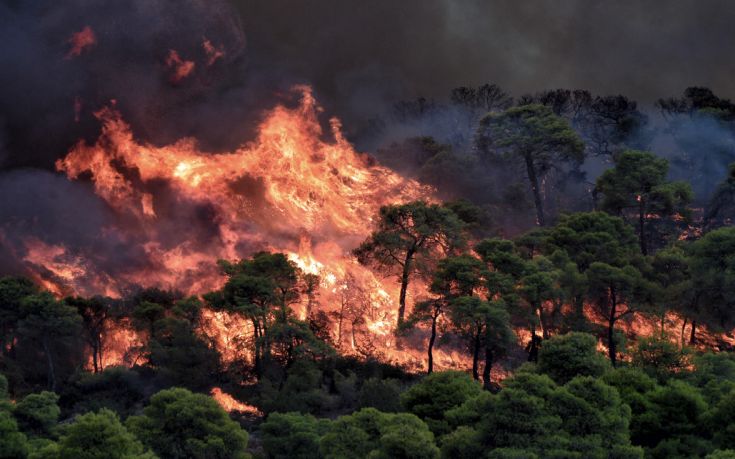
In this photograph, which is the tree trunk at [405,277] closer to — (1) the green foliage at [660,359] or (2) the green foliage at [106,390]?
(1) the green foliage at [660,359]

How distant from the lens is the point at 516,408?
3853cm

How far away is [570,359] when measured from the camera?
49.7m

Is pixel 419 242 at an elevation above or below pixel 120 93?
below

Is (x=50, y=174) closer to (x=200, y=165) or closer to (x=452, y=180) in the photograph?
(x=200, y=165)

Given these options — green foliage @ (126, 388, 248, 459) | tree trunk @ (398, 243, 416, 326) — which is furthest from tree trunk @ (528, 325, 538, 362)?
green foliage @ (126, 388, 248, 459)

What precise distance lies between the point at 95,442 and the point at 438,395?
63.4 ft

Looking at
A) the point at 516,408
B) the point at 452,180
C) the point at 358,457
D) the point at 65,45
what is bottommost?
the point at 358,457

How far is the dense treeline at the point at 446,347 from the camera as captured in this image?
40969mm

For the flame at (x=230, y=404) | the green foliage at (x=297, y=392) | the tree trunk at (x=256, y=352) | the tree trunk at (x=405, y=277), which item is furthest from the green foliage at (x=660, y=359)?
the tree trunk at (x=256, y=352)

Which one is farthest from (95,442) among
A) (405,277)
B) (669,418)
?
(405,277)

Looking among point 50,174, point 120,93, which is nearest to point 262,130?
point 120,93

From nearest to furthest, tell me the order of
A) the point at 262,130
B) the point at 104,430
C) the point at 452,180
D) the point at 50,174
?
the point at 104,430
the point at 50,174
the point at 262,130
the point at 452,180

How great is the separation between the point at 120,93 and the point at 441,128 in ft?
158

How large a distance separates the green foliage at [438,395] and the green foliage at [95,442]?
16.0 meters
